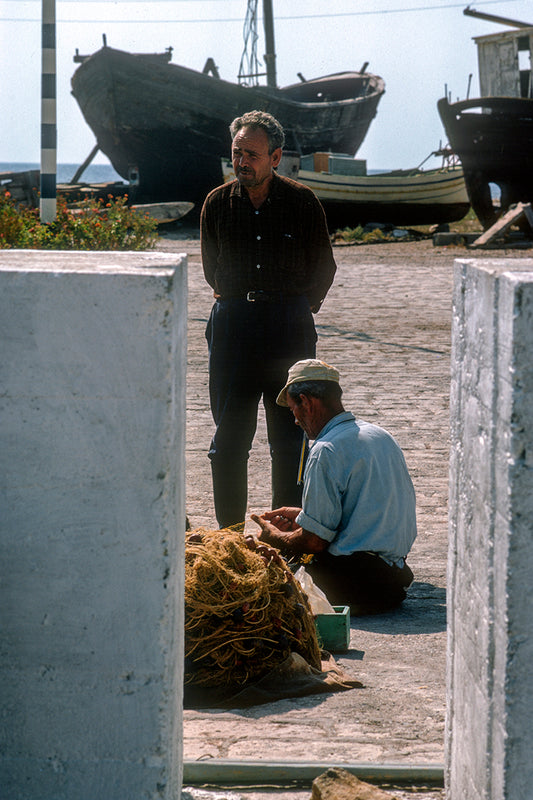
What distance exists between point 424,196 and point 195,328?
22043 millimetres

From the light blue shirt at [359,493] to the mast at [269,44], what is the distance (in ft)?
125

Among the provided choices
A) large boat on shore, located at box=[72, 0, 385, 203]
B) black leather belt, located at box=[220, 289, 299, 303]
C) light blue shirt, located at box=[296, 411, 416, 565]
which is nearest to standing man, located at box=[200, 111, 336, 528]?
black leather belt, located at box=[220, 289, 299, 303]

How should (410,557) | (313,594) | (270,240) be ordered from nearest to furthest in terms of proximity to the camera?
(313,594), (270,240), (410,557)

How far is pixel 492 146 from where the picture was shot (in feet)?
83.7

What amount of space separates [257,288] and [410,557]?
1.67 meters

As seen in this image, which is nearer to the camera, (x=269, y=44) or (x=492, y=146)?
(x=492, y=146)

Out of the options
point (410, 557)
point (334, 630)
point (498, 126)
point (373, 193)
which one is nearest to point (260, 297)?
point (410, 557)

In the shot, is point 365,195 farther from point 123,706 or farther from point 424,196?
point 123,706

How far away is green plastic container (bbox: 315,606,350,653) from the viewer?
159 inches

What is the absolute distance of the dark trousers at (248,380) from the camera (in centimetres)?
499

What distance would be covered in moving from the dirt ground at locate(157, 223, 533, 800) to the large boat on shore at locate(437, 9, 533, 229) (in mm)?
10618

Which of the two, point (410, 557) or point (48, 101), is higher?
point (48, 101)

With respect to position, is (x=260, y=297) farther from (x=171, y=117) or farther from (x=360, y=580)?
(x=171, y=117)

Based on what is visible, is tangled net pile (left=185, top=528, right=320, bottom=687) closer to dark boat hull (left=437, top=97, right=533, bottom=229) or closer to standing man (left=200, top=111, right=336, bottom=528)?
standing man (left=200, top=111, right=336, bottom=528)
